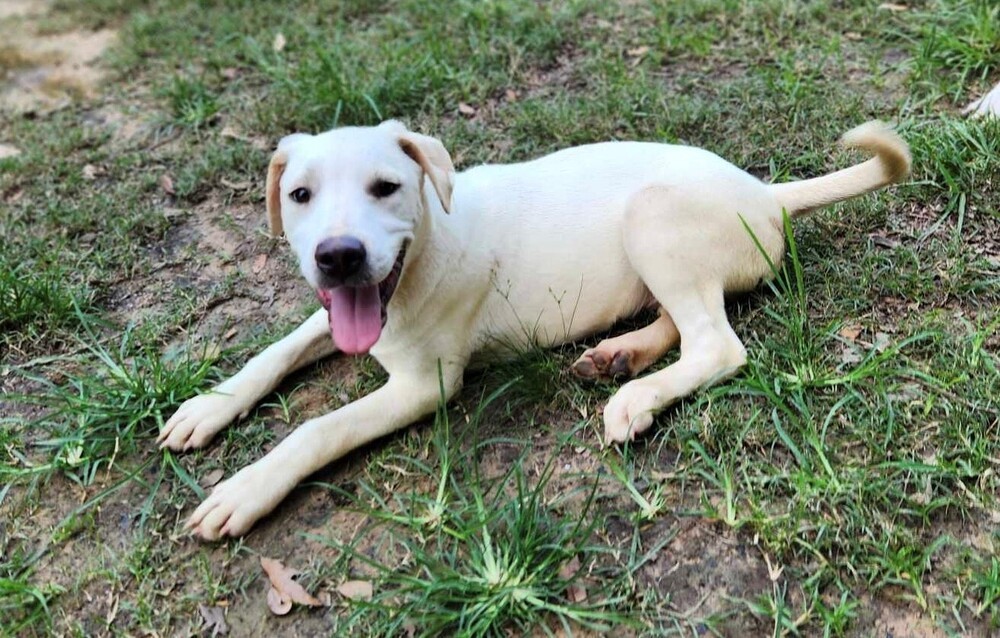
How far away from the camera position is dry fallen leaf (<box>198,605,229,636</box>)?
271 centimetres

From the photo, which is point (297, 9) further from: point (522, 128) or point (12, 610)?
point (12, 610)

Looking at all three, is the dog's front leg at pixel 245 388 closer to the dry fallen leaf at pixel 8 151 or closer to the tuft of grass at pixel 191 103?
the tuft of grass at pixel 191 103

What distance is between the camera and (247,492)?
9.67 ft

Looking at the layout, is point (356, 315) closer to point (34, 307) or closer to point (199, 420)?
point (199, 420)

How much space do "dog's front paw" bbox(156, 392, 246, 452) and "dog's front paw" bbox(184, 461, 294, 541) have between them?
347 mm

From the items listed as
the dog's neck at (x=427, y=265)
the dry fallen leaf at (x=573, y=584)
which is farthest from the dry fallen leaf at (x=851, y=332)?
the dog's neck at (x=427, y=265)

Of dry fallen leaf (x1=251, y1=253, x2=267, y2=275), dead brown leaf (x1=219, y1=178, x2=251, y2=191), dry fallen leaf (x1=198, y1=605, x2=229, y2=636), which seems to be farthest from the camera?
dead brown leaf (x1=219, y1=178, x2=251, y2=191)

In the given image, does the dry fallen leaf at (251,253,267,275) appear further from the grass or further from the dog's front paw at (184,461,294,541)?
the dog's front paw at (184,461,294,541)

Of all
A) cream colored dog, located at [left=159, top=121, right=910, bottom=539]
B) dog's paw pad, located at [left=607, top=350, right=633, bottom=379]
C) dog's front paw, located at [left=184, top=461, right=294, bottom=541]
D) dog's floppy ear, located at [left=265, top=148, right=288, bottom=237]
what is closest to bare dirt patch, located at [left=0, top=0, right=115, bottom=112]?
dog's floppy ear, located at [left=265, top=148, right=288, bottom=237]

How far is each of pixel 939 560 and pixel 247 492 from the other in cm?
225

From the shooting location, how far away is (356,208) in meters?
2.87

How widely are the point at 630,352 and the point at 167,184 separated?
3051mm

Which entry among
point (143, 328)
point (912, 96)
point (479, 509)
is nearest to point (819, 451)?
point (479, 509)

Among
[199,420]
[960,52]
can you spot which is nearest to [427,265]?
[199,420]
